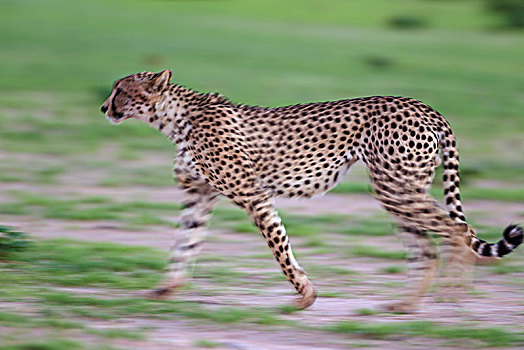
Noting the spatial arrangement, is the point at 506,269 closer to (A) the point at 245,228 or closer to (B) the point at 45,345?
(A) the point at 245,228

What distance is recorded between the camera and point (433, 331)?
195 inches

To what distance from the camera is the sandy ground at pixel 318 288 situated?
481 cm

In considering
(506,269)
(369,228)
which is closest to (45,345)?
(506,269)

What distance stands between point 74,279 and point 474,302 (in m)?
2.38

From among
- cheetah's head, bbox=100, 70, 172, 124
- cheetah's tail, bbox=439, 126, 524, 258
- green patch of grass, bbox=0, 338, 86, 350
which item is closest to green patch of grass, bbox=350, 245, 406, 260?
cheetah's tail, bbox=439, 126, 524, 258

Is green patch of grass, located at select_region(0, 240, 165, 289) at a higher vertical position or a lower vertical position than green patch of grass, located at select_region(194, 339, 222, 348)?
lower

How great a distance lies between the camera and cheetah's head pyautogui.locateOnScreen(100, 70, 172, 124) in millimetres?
5902

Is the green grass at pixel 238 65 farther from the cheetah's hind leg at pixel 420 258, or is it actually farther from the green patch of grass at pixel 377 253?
the cheetah's hind leg at pixel 420 258

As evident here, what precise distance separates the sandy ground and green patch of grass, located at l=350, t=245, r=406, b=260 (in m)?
0.12

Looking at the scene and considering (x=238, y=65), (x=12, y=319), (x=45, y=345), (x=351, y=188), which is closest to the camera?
(x=45, y=345)

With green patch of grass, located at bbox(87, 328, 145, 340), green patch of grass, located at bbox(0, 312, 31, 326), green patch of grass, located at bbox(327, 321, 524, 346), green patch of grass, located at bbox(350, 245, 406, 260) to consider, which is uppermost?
green patch of grass, located at bbox(0, 312, 31, 326)

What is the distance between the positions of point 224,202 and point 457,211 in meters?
3.48

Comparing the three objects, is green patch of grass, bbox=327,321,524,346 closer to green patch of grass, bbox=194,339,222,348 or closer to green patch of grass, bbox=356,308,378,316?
green patch of grass, bbox=356,308,378,316

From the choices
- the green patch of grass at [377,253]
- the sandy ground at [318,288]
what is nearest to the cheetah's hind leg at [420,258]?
the sandy ground at [318,288]
